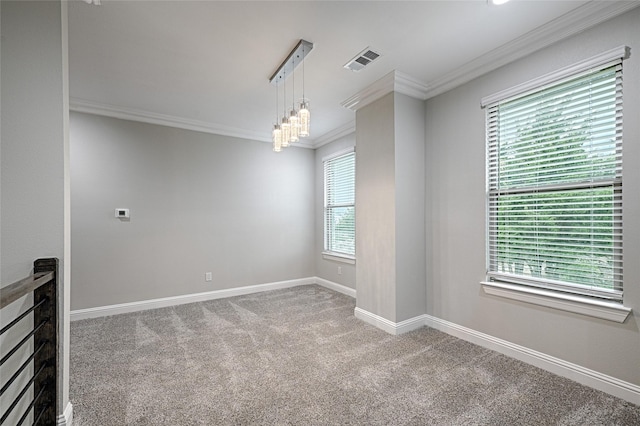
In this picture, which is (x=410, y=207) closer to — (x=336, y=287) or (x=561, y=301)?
(x=561, y=301)

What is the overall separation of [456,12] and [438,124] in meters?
1.21

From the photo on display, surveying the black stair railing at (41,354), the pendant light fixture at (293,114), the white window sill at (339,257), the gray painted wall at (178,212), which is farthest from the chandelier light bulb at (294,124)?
the white window sill at (339,257)

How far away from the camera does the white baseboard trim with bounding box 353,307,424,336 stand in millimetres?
3025

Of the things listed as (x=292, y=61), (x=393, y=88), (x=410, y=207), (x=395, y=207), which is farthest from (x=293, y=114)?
(x=410, y=207)

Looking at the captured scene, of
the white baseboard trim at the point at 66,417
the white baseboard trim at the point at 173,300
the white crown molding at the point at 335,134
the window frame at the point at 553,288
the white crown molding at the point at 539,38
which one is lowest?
the white baseboard trim at the point at 173,300

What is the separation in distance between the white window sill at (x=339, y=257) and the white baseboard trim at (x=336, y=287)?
15.7 inches

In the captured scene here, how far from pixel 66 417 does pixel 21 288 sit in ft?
3.20

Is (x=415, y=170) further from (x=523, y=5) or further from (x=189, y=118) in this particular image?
(x=189, y=118)

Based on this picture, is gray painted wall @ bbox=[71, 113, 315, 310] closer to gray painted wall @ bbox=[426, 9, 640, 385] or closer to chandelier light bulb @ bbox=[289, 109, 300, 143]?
chandelier light bulb @ bbox=[289, 109, 300, 143]

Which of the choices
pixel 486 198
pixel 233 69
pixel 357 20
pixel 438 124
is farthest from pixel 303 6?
pixel 486 198

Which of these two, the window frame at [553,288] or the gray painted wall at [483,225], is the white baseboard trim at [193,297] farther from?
A: the window frame at [553,288]

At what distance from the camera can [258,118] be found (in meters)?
4.08

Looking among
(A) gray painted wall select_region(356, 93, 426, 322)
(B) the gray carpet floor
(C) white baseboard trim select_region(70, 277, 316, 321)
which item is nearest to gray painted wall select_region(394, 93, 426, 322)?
(A) gray painted wall select_region(356, 93, 426, 322)

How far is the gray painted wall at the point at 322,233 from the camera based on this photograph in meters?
4.54
